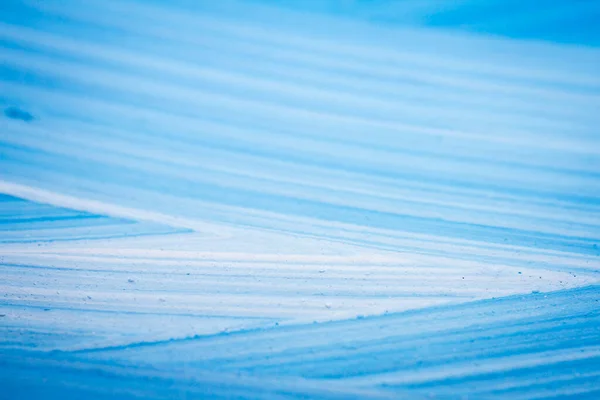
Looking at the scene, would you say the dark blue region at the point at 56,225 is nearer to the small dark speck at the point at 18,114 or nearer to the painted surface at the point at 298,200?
the painted surface at the point at 298,200

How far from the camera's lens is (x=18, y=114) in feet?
2.29

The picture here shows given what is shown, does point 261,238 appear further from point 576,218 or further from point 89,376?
point 576,218

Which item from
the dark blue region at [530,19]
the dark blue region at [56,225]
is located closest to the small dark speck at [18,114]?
the dark blue region at [56,225]

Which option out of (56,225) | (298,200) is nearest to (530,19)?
(298,200)

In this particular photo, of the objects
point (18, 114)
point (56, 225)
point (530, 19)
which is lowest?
point (56, 225)

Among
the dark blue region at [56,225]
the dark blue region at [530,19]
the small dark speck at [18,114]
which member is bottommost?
the dark blue region at [56,225]

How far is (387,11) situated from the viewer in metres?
0.67

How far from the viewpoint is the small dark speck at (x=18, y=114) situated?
2.28ft

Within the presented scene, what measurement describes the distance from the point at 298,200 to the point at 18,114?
533 millimetres

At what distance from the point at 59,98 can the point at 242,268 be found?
453 mm

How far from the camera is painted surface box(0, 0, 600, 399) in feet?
2.21

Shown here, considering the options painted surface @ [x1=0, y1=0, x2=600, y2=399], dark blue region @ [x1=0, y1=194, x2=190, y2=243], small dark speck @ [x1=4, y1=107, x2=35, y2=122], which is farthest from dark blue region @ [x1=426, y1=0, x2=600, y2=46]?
small dark speck @ [x1=4, y1=107, x2=35, y2=122]

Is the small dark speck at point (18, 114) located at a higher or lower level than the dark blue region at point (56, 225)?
higher

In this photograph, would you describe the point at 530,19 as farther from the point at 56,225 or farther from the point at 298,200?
the point at 56,225
